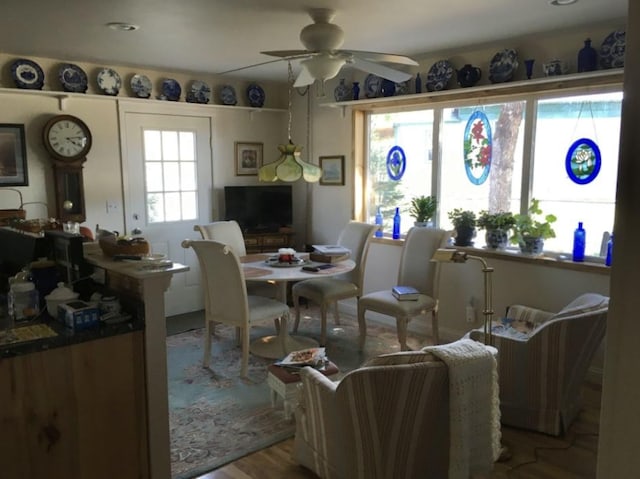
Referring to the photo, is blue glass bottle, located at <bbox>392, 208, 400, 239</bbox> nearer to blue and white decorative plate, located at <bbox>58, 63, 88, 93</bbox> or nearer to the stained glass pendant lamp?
the stained glass pendant lamp

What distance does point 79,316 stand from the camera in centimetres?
197

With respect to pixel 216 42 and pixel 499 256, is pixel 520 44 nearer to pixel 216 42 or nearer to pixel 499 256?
pixel 499 256

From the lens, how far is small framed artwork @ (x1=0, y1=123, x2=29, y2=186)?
13.1 feet

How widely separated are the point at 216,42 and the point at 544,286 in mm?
3018

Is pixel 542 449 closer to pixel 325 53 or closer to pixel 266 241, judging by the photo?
pixel 325 53

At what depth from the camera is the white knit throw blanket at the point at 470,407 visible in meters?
1.83

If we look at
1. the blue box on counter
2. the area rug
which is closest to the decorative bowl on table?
the blue box on counter

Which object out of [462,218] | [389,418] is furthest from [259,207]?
[389,418]

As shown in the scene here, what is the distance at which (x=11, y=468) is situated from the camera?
6.00ft

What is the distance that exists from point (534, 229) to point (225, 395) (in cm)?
255

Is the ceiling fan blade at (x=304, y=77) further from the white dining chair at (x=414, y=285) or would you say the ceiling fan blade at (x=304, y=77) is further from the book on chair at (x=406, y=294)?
the book on chair at (x=406, y=294)

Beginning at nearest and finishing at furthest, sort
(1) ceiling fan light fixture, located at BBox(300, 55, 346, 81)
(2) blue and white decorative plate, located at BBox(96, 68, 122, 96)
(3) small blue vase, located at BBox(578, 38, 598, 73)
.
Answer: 1. (1) ceiling fan light fixture, located at BBox(300, 55, 346, 81)
2. (3) small blue vase, located at BBox(578, 38, 598, 73)
3. (2) blue and white decorative plate, located at BBox(96, 68, 122, 96)

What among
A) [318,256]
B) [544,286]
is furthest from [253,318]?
[544,286]

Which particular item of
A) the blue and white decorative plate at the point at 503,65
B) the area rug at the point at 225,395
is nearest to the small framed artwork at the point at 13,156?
the area rug at the point at 225,395
